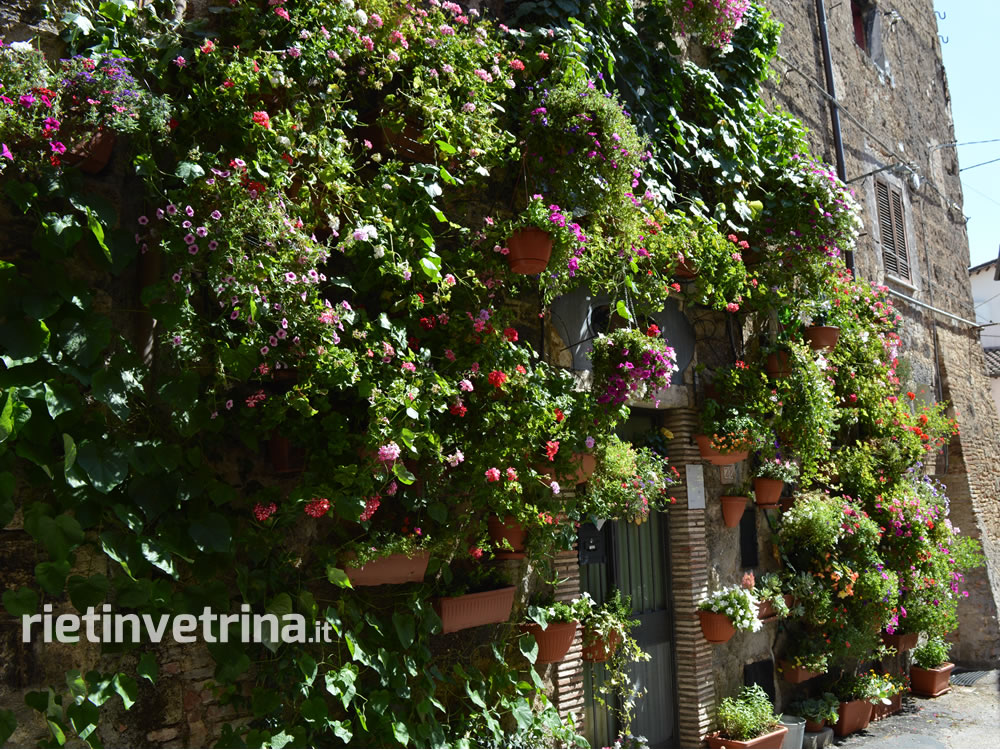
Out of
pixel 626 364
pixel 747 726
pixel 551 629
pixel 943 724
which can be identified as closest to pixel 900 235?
pixel 943 724

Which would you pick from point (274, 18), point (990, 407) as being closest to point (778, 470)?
point (274, 18)

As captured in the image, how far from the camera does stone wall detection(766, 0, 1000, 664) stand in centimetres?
874

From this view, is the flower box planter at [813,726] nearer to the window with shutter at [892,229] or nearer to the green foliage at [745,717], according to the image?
the green foliage at [745,717]

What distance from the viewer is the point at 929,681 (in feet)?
26.7

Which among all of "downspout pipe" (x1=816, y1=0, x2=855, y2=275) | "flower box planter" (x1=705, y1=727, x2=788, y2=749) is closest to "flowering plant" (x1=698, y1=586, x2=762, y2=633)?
"flower box planter" (x1=705, y1=727, x2=788, y2=749)

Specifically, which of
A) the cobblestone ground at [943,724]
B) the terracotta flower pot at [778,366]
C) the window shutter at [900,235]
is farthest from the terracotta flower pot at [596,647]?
the window shutter at [900,235]

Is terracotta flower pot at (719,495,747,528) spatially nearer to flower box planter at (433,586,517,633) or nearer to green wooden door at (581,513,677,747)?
green wooden door at (581,513,677,747)

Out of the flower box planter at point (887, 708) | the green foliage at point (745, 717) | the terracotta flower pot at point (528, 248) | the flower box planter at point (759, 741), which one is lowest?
the flower box planter at point (887, 708)

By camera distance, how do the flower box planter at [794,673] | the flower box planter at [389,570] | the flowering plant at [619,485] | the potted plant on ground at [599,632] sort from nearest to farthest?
the flower box planter at [389,570]
the flowering plant at [619,485]
the potted plant on ground at [599,632]
the flower box planter at [794,673]

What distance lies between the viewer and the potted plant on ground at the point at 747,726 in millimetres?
5703

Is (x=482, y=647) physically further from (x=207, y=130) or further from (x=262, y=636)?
(x=207, y=130)

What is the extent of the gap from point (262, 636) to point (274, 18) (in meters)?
2.67

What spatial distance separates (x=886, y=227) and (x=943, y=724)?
5369mm

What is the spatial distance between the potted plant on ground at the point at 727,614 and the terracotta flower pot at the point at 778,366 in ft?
5.66
